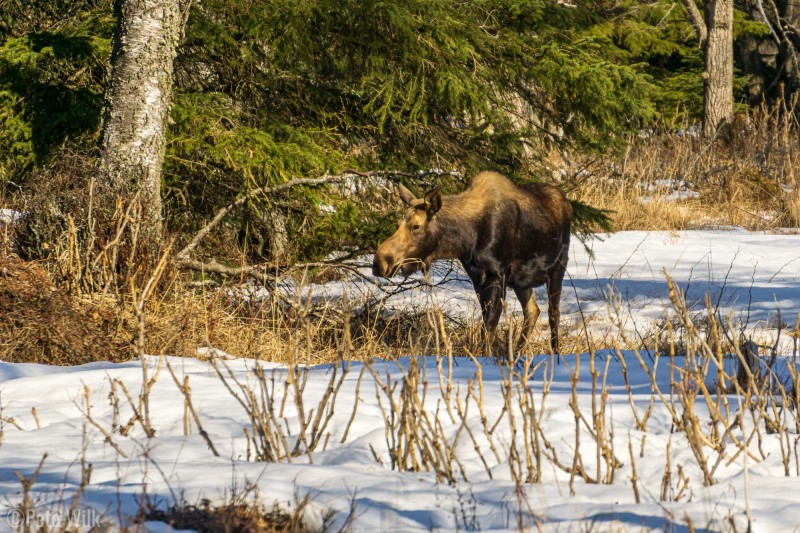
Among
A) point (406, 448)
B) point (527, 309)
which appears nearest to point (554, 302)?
point (527, 309)

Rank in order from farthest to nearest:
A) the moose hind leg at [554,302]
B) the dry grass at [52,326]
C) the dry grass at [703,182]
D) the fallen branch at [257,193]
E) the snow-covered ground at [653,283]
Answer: the dry grass at [703,182] < the snow-covered ground at [653,283] < the moose hind leg at [554,302] < the fallen branch at [257,193] < the dry grass at [52,326]

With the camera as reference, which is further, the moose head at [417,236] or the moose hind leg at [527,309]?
the moose hind leg at [527,309]

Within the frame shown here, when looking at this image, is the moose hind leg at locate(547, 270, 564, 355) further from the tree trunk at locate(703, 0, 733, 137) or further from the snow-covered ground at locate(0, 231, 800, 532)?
the tree trunk at locate(703, 0, 733, 137)

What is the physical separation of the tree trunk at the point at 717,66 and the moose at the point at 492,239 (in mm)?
10896

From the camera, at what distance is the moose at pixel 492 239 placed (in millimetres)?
7918

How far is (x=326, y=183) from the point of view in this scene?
8539 mm

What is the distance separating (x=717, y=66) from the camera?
18359mm

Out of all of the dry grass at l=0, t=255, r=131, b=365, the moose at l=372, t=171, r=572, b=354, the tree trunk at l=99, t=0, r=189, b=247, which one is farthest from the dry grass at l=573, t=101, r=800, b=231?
the dry grass at l=0, t=255, r=131, b=365

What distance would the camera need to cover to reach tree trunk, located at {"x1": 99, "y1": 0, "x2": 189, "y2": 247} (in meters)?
7.66

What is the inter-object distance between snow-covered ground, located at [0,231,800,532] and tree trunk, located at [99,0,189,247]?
162 centimetres

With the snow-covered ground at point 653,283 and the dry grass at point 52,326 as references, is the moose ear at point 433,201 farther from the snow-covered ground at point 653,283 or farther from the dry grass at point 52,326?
the dry grass at point 52,326

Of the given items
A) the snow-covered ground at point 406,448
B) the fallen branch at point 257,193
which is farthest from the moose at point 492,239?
the snow-covered ground at point 406,448

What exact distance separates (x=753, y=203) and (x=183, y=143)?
1058 centimetres

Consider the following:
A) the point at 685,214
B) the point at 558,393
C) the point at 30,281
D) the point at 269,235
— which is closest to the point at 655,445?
the point at 558,393
